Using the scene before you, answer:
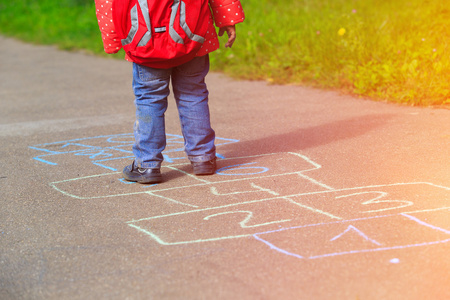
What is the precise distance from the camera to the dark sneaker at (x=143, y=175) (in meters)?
3.71

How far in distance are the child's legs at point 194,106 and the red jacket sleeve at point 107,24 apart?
39 centimetres

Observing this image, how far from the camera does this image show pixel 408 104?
5.46 meters

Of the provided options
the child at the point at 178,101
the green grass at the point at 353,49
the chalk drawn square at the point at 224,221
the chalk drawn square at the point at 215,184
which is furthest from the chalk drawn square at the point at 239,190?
the green grass at the point at 353,49

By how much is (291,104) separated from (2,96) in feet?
11.9

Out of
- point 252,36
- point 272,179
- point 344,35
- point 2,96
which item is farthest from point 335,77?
point 2,96

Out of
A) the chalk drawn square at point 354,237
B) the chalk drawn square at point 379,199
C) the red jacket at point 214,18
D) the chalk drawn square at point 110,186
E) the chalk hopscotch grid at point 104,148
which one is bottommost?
the chalk hopscotch grid at point 104,148

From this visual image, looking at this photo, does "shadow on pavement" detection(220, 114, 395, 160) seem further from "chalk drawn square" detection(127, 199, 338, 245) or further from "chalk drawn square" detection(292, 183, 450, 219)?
"chalk drawn square" detection(127, 199, 338, 245)

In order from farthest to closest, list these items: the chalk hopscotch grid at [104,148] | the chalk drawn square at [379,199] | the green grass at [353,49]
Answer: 1. the green grass at [353,49]
2. the chalk hopscotch grid at [104,148]
3. the chalk drawn square at [379,199]

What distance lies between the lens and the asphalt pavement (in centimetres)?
239

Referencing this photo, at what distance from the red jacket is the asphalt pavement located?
2.61ft

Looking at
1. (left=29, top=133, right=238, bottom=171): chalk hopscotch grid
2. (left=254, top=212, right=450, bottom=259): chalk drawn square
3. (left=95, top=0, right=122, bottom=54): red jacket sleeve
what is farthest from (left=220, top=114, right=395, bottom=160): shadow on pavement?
(left=254, top=212, right=450, bottom=259): chalk drawn square

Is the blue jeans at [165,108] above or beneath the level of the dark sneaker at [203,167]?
above

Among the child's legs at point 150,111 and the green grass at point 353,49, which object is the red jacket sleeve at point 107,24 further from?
the green grass at point 353,49

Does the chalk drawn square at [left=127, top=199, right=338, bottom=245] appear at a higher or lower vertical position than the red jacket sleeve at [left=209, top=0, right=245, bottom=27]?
lower
